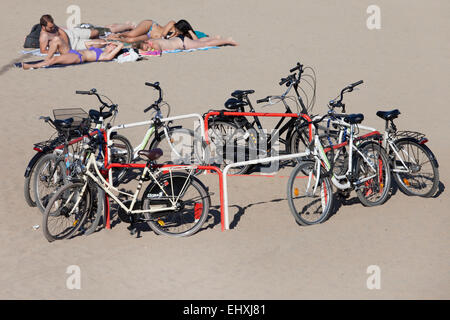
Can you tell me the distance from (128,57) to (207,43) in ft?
6.08

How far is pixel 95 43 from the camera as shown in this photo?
13.1 meters

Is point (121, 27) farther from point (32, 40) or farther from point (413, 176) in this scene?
point (413, 176)

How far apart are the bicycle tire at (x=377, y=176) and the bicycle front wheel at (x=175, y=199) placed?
195 cm

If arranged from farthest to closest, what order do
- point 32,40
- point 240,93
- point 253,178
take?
1. point 32,40
2. point 240,93
3. point 253,178

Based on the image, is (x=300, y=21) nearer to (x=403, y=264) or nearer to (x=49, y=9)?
(x=49, y=9)

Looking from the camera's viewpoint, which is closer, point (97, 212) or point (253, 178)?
point (97, 212)

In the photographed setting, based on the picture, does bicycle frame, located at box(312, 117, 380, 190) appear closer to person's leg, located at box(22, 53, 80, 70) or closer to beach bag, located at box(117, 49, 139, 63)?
beach bag, located at box(117, 49, 139, 63)

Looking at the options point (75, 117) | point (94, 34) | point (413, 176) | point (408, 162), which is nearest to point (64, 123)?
point (75, 117)

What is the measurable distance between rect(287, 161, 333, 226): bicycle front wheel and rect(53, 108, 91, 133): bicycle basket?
7.87ft

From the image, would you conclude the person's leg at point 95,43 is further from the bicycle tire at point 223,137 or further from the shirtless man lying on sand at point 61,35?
the bicycle tire at point 223,137

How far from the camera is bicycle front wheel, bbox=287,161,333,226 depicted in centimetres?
720

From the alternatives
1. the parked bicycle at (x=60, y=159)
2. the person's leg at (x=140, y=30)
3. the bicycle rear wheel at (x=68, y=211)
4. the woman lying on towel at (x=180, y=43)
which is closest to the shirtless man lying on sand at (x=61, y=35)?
the person's leg at (x=140, y=30)

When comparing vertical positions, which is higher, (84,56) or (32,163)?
(84,56)

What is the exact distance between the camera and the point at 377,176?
7.84 m
